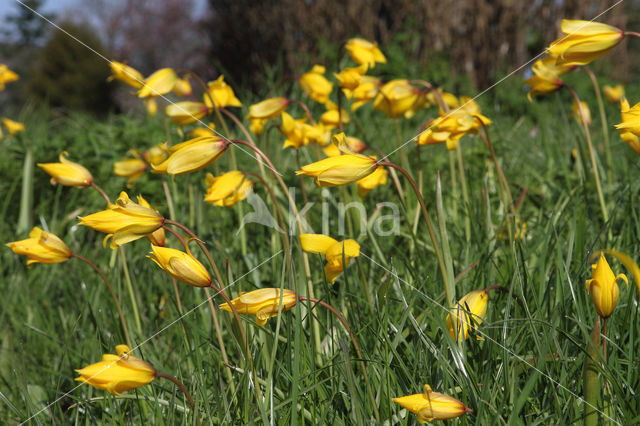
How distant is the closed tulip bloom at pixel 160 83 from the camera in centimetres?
170

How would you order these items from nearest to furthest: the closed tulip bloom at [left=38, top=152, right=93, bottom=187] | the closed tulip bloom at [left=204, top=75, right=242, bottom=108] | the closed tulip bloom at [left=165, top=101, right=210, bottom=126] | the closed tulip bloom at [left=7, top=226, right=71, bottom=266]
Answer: the closed tulip bloom at [left=7, top=226, right=71, bottom=266], the closed tulip bloom at [left=38, top=152, right=93, bottom=187], the closed tulip bloom at [left=165, top=101, right=210, bottom=126], the closed tulip bloom at [left=204, top=75, right=242, bottom=108]

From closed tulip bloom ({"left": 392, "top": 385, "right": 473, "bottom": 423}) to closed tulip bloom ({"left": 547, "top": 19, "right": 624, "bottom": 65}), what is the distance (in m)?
0.65

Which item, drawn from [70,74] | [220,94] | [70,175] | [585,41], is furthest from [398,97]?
[70,74]

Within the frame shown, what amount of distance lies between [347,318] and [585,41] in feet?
2.43

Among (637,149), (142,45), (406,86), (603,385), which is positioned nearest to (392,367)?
(603,385)

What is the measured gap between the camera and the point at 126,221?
0.94 metres

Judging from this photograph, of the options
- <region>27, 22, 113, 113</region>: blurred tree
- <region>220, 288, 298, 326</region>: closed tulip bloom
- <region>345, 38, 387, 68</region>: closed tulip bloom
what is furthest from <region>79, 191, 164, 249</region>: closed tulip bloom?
<region>27, 22, 113, 113</region>: blurred tree

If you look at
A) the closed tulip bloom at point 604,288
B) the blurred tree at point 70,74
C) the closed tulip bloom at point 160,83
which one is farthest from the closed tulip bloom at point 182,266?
the blurred tree at point 70,74

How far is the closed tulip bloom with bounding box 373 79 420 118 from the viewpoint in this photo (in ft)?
5.43

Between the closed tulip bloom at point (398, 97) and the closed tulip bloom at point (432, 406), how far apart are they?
1029 millimetres

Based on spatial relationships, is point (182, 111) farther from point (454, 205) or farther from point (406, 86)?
point (454, 205)

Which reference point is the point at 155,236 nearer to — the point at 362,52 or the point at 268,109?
the point at 268,109

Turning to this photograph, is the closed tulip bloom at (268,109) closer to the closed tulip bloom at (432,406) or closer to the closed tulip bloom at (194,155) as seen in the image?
the closed tulip bloom at (194,155)

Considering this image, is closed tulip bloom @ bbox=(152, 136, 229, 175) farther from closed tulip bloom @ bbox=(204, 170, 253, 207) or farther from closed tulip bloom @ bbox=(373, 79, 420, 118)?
closed tulip bloom @ bbox=(373, 79, 420, 118)
